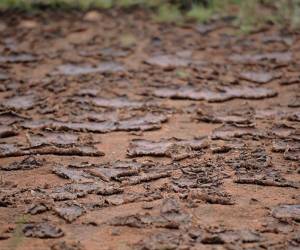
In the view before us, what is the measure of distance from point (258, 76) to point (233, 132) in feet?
3.37

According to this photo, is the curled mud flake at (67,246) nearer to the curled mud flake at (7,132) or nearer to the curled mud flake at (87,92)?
the curled mud flake at (7,132)

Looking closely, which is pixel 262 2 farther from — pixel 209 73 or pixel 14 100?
pixel 14 100

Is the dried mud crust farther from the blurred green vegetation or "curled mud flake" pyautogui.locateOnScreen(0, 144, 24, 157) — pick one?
the blurred green vegetation

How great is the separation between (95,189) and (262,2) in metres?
3.71

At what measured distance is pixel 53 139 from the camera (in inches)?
105

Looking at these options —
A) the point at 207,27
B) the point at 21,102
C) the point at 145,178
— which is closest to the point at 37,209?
the point at 145,178

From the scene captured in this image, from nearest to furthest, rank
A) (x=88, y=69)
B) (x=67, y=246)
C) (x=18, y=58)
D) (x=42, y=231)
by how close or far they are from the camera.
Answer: (x=67, y=246)
(x=42, y=231)
(x=88, y=69)
(x=18, y=58)

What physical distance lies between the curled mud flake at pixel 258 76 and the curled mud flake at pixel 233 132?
84cm

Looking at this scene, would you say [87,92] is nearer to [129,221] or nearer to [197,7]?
[129,221]

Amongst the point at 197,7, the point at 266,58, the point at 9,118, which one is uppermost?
the point at 197,7

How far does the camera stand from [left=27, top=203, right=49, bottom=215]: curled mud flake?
1.92 m

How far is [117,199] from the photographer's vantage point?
202cm

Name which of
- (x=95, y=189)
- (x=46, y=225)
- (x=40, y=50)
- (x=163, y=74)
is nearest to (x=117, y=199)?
(x=95, y=189)

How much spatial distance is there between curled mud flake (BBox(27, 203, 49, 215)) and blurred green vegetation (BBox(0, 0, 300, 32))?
10.7 feet
